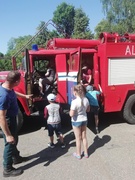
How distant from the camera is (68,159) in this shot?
425cm

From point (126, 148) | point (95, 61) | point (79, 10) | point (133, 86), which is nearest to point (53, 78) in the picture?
point (95, 61)

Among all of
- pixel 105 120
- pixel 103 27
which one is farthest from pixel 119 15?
pixel 105 120

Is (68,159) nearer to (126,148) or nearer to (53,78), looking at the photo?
(126,148)

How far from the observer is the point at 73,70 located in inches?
223

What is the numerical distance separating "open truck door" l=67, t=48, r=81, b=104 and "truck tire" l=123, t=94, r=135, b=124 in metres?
1.58

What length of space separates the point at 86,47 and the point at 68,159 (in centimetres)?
349

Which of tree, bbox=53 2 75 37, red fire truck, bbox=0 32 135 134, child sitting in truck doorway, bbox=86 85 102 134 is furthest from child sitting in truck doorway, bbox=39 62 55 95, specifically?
tree, bbox=53 2 75 37

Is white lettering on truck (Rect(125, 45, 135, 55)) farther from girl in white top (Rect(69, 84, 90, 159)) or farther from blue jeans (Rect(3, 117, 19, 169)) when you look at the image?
blue jeans (Rect(3, 117, 19, 169))

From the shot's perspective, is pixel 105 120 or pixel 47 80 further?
pixel 105 120

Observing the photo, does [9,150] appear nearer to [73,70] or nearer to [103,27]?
[73,70]

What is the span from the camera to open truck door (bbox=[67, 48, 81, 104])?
17.1 feet

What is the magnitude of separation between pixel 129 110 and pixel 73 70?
1.95 m

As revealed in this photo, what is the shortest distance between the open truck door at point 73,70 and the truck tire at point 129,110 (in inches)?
62.1

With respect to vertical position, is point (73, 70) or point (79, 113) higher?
point (73, 70)
